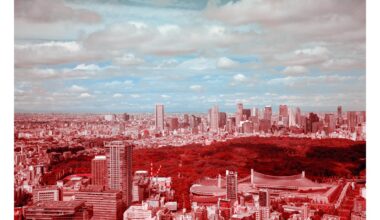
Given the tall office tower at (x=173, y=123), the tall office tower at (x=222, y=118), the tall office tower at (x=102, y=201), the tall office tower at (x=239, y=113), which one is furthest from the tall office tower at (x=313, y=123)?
the tall office tower at (x=102, y=201)

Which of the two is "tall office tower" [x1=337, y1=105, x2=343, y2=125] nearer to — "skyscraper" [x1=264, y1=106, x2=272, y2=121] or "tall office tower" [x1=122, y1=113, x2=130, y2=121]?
"skyscraper" [x1=264, y1=106, x2=272, y2=121]

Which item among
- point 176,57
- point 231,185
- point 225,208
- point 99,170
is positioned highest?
point 176,57

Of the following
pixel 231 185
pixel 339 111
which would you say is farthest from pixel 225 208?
pixel 339 111

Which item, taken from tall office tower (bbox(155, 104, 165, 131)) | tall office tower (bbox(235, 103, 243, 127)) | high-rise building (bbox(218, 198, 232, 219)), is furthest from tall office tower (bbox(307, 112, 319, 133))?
tall office tower (bbox(155, 104, 165, 131))

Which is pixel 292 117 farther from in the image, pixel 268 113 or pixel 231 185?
pixel 231 185

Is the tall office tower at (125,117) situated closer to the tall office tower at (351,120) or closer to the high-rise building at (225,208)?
the high-rise building at (225,208)

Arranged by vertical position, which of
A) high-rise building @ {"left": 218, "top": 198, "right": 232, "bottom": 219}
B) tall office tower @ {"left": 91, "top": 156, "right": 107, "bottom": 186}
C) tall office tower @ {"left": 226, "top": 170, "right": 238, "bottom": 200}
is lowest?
high-rise building @ {"left": 218, "top": 198, "right": 232, "bottom": 219}
